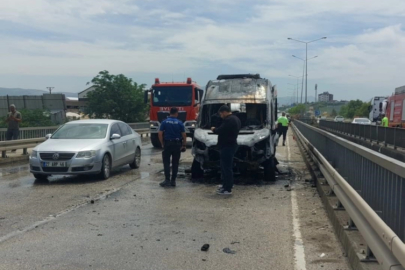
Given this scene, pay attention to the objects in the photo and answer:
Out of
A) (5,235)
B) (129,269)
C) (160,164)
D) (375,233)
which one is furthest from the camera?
(160,164)

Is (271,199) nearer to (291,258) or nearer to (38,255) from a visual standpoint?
(291,258)

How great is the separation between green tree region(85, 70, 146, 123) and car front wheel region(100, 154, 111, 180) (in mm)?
30548

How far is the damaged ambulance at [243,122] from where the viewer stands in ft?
36.4

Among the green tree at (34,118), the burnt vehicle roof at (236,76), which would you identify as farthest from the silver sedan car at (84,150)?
the green tree at (34,118)

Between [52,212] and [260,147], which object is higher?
[260,147]

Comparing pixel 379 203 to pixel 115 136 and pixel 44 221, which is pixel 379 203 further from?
pixel 115 136

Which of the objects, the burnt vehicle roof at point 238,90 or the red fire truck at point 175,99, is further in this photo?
the red fire truck at point 175,99

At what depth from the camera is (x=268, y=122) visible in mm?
12141

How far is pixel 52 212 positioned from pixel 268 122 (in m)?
6.09

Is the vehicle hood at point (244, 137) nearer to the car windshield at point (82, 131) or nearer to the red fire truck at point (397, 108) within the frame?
the car windshield at point (82, 131)

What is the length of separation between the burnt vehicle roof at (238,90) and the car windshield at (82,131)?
9.32ft

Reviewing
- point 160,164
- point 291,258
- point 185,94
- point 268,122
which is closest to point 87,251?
point 291,258

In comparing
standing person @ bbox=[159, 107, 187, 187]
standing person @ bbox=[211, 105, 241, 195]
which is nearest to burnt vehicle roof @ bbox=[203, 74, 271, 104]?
standing person @ bbox=[159, 107, 187, 187]

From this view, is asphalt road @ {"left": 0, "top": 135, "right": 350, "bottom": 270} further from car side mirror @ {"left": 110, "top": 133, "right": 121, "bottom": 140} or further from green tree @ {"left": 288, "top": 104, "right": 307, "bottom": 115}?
green tree @ {"left": 288, "top": 104, "right": 307, "bottom": 115}
